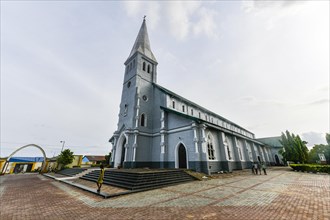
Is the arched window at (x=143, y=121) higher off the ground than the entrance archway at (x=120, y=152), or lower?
higher

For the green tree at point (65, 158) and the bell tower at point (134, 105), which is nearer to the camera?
the bell tower at point (134, 105)

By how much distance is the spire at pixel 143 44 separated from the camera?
24.7 meters

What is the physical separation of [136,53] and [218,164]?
70.9ft

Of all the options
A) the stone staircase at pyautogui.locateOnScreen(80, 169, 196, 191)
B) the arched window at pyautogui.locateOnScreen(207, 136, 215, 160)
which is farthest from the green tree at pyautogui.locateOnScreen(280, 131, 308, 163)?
the stone staircase at pyautogui.locateOnScreen(80, 169, 196, 191)

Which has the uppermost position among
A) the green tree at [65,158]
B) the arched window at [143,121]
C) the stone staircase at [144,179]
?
the arched window at [143,121]

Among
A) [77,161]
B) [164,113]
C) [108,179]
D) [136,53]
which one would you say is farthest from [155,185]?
[77,161]

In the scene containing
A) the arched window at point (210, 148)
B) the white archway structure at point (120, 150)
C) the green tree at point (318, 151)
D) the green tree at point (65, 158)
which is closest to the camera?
the arched window at point (210, 148)

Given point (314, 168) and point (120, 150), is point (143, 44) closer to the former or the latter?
point (120, 150)

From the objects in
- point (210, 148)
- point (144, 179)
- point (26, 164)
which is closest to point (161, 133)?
point (210, 148)

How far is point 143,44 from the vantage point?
25844 millimetres

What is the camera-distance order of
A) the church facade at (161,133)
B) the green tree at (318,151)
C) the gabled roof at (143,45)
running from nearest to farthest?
the church facade at (161,133)
the gabled roof at (143,45)
the green tree at (318,151)

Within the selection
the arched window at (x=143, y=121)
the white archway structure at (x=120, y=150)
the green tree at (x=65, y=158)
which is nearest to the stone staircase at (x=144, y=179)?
the white archway structure at (x=120, y=150)

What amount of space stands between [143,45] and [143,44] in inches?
11.8

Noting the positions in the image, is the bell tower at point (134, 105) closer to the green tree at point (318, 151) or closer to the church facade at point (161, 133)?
the church facade at point (161, 133)
